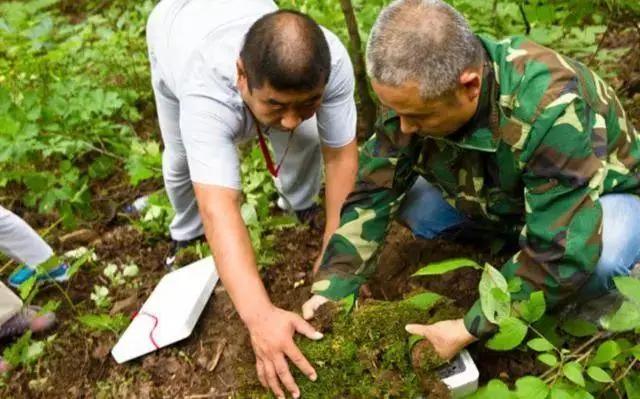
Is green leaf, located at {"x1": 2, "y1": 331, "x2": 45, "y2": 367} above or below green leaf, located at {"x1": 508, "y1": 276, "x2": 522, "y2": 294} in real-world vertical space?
below

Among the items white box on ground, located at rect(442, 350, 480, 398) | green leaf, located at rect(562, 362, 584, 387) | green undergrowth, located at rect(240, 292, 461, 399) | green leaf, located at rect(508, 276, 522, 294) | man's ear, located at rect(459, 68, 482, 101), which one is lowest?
white box on ground, located at rect(442, 350, 480, 398)

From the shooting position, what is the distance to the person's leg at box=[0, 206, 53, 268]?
3256 mm

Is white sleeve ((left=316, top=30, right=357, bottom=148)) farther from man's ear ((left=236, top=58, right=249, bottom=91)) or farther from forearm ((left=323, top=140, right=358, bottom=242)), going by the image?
man's ear ((left=236, top=58, right=249, bottom=91))

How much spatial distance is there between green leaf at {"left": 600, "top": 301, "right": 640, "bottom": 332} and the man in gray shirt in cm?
90

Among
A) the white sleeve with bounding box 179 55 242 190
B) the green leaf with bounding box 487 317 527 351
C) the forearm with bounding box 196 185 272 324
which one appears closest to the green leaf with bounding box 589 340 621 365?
the green leaf with bounding box 487 317 527 351

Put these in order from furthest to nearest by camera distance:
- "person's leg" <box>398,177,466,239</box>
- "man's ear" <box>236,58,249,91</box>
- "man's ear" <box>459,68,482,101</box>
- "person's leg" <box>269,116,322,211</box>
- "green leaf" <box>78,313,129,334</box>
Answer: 1. "person's leg" <box>269,116,322,211</box>
2. "green leaf" <box>78,313,129,334</box>
3. "person's leg" <box>398,177,466,239</box>
4. "man's ear" <box>236,58,249,91</box>
5. "man's ear" <box>459,68,482,101</box>

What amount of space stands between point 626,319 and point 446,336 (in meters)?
0.53

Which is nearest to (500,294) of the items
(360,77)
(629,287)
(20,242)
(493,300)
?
(493,300)

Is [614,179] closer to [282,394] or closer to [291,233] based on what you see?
[282,394]

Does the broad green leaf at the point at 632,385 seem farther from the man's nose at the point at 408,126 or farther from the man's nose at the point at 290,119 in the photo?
the man's nose at the point at 290,119

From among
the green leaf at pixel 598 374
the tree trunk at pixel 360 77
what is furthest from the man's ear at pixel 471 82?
the tree trunk at pixel 360 77

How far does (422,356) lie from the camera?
2.00 metres

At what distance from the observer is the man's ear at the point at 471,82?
1900 mm

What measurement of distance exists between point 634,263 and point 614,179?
319 millimetres
